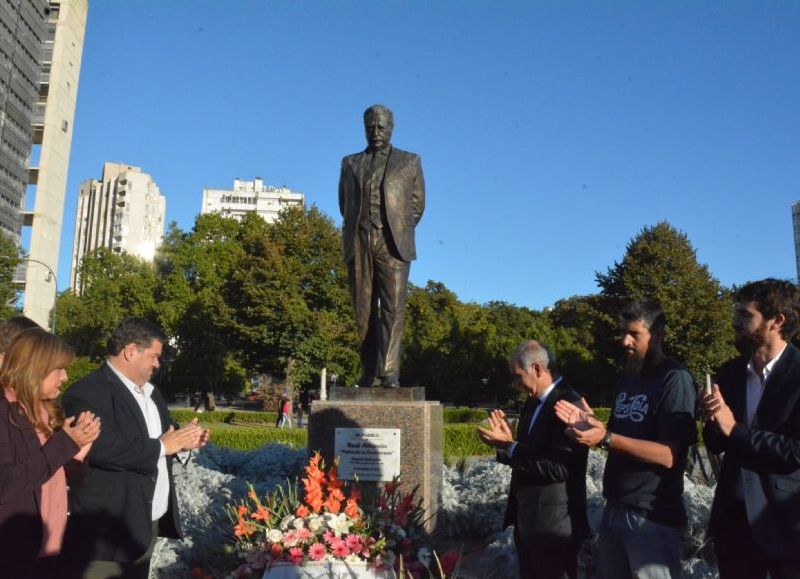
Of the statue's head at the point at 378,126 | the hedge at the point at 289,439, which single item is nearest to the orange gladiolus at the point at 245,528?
the statue's head at the point at 378,126

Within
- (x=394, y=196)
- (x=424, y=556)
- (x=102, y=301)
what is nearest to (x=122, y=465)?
(x=424, y=556)

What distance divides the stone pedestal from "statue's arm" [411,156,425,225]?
1.83m

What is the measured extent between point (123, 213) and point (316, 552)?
11602 cm

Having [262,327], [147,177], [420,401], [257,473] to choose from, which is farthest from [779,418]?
[147,177]

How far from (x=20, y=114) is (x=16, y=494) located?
4897 centimetres

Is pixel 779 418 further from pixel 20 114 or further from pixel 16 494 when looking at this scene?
pixel 20 114

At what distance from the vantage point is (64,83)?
161ft

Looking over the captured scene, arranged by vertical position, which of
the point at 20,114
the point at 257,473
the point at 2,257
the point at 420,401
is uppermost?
the point at 20,114

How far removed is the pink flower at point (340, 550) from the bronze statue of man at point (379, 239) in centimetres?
265

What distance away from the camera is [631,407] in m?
3.36

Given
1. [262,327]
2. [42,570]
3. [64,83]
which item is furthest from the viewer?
[64,83]

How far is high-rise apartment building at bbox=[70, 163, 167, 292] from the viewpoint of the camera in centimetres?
11031

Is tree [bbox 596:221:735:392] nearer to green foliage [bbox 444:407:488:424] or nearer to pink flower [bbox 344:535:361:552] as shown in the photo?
green foliage [bbox 444:407:488:424]

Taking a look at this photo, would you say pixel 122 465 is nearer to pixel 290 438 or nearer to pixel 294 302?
pixel 290 438
